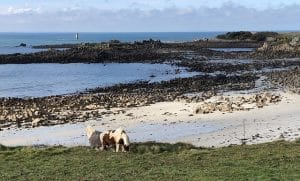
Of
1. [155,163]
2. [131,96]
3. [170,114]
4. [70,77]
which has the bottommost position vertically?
[70,77]

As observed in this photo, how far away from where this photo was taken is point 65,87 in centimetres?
4772

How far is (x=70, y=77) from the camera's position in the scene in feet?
188

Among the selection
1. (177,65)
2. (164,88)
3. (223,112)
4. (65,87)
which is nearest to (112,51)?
(177,65)

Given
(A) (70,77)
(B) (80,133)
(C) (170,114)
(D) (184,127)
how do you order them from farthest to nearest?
(A) (70,77) → (C) (170,114) → (D) (184,127) → (B) (80,133)

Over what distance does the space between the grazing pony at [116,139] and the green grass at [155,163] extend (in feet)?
1.04

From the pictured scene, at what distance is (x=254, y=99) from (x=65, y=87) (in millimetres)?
20318

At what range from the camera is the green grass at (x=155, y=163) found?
11.8 meters

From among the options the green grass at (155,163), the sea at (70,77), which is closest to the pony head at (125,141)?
the green grass at (155,163)

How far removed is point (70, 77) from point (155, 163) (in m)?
44.9

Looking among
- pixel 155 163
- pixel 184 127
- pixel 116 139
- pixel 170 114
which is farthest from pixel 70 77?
pixel 155 163

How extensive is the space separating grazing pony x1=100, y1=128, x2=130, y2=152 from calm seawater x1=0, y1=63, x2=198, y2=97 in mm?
25992

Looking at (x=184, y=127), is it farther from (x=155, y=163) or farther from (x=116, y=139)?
(x=155, y=163)

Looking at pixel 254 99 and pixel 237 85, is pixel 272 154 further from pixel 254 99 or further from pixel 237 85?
pixel 237 85

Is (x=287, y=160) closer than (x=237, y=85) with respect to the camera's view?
Yes
